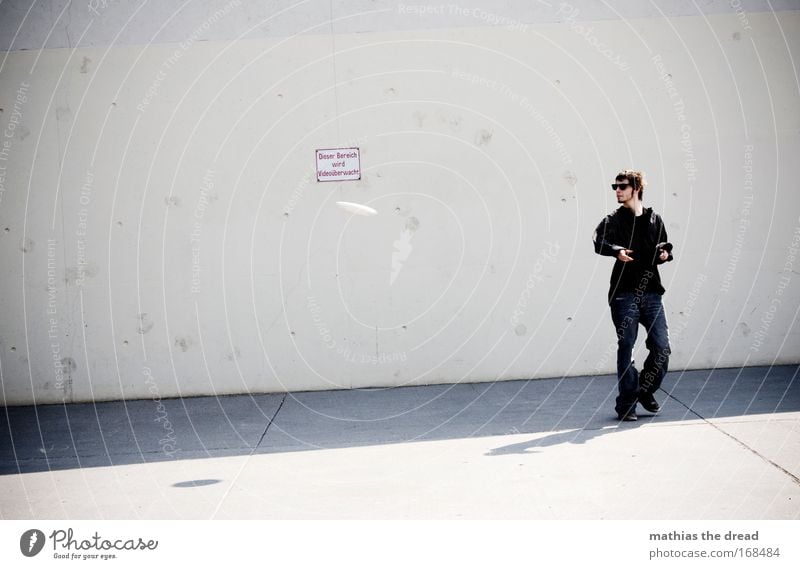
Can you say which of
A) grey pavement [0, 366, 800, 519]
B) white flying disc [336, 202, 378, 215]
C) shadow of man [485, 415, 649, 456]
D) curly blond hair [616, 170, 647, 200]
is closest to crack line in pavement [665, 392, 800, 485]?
grey pavement [0, 366, 800, 519]

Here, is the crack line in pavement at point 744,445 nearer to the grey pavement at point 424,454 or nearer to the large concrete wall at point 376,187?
the grey pavement at point 424,454

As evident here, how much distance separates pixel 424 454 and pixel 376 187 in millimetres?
3065

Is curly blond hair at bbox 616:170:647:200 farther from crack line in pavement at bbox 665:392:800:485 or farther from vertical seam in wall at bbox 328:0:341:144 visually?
vertical seam in wall at bbox 328:0:341:144

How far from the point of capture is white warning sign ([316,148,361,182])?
7973 mm

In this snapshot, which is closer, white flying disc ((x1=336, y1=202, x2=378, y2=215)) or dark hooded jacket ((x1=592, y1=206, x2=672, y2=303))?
dark hooded jacket ((x1=592, y1=206, x2=672, y2=303))

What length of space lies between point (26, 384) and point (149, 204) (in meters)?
2.04

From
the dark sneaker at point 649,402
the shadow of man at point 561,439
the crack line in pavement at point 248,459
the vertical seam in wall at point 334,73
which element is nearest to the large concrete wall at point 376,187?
the vertical seam in wall at point 334,73

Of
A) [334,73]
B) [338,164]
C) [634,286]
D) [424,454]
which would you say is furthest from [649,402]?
[334,73]

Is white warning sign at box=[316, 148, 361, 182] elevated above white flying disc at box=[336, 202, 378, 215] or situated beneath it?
elevated above

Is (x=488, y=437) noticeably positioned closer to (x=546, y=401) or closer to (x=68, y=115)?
(x=546, y=401)

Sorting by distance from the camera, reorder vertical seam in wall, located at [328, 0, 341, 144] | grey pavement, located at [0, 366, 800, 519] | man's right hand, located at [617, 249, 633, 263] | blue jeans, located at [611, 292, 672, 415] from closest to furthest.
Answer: grey pavement, located at [0, 366, 800, 519] < man's right hand, located at [617, 249, 633, 263] < blue jeans, located at [611, 292, 672, 415] < vertical seam in wall, located at [328, 0, 341, 144]

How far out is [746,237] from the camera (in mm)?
8094

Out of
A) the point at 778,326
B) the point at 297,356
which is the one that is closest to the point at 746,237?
the point at 778,326

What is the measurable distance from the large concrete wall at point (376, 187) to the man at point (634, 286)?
69.2 inches
